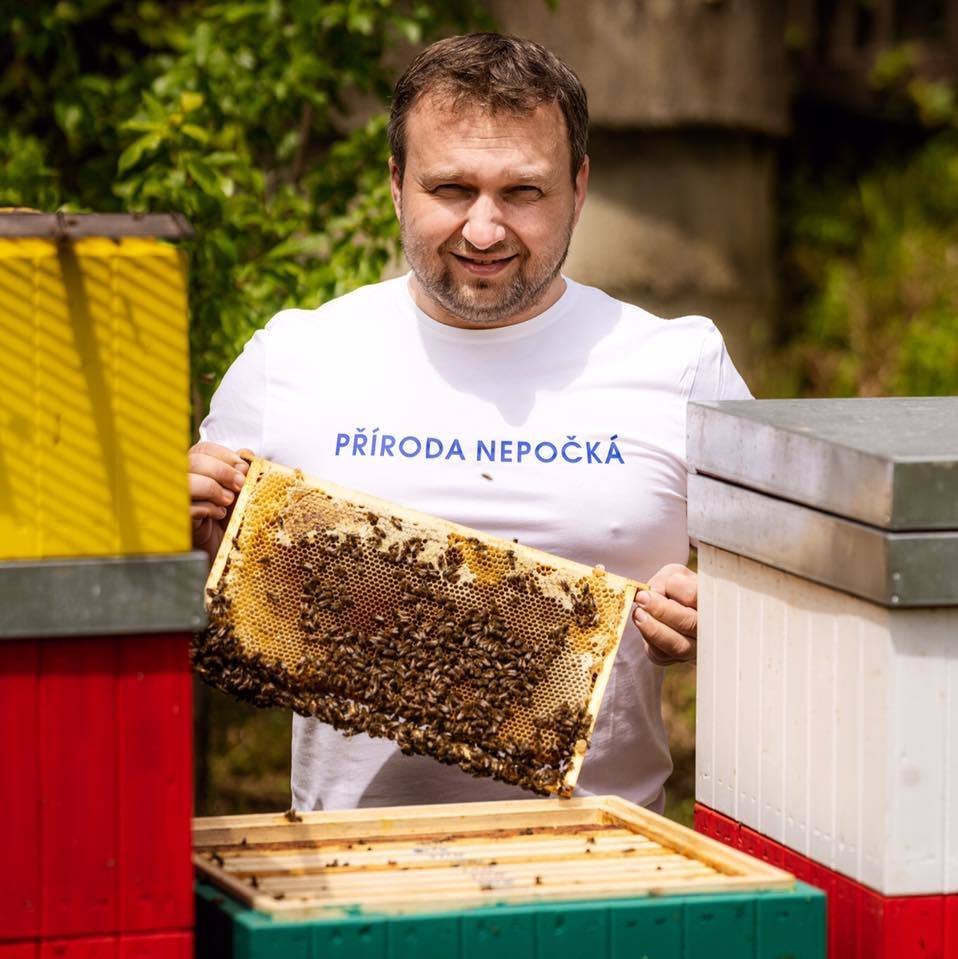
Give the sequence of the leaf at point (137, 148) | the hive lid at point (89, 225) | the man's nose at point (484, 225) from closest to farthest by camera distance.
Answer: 1. the hive lid at point (89, 225)
2. the man's nose at point (484, 225)
3. the leaf at point (137, 148)

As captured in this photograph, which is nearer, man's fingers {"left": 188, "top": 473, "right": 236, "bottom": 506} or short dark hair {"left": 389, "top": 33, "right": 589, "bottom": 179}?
man's fingers {"left": 188, "top": 473, "right": 236, "bottom": 506}

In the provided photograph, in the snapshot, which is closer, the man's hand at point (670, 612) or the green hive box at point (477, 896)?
→ the green hive box at point (477, 896)

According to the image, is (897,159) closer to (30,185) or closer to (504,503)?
(30,185)

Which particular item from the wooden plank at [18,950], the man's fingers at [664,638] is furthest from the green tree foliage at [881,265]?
the wooden plank at [18,950]

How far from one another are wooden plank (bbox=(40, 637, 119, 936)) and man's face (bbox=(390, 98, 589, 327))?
1.30 m

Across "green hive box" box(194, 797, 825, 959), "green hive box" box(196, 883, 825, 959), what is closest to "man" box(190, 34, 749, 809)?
"green hive box" box(194, 797, 825, 959)

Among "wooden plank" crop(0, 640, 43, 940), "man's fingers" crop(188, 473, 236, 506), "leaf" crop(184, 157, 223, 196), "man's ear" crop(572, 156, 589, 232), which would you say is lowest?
"wooden plank" crop(0, 640, 43, 940)

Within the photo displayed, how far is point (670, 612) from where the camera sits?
259cm

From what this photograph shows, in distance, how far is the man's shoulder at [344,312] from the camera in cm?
311

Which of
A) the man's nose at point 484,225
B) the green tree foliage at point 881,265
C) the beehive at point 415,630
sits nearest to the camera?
the beehive at point 415,630

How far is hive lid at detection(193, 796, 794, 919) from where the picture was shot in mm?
1874

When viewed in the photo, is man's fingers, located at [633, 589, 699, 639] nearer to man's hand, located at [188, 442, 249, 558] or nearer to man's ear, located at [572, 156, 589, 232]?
man's hand, located at [188, 442, 249, 558]

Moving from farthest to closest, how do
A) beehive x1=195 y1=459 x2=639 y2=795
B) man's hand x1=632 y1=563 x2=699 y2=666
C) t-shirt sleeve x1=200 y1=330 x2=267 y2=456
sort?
A: t-shirt sleeve x1=200 y1=330 x2=267 y2=456
man's hand x1=632 y1=563 x2=699 y2=666
beehive x1=195 y1=459 x2=639 y2=795

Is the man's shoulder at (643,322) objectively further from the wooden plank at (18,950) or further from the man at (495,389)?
the wooden plank at (18,950)
